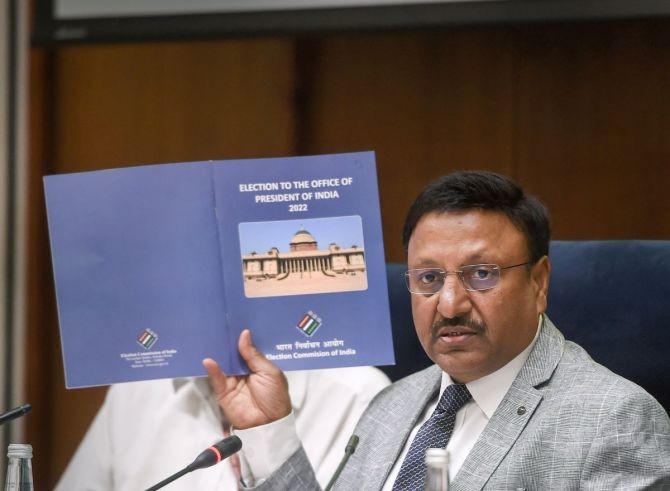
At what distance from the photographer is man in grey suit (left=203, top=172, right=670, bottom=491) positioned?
5.35 feet

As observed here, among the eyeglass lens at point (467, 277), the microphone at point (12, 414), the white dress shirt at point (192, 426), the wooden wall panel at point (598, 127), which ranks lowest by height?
the white dress shirt at point (192, 426)

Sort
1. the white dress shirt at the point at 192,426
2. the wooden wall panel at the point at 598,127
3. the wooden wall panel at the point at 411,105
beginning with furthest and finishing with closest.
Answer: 1. the wooden wall panel at the point at 411,105
2. the wooden wall panel at the point at 598,127
3. the white dress shirt at the point at 192,426

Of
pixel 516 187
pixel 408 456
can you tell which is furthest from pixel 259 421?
pixel 516 187

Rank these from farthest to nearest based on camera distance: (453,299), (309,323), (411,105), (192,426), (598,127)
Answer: (411,105) < (598,127) < (192,426) < (309,323) < (453,299)

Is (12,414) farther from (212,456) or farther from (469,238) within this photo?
(469,238)

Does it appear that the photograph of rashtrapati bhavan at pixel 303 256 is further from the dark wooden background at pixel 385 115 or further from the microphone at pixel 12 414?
the dark wooden background at pixel 385 115

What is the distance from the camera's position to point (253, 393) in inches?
78.7

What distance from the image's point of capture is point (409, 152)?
290 centimetres

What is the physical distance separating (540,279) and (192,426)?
984mm

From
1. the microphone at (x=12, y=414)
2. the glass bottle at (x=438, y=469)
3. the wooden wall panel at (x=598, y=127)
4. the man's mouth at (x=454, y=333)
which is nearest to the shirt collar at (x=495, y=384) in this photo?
the man's mouth at (x=454, y=333)

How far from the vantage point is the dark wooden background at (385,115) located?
2.74 meters

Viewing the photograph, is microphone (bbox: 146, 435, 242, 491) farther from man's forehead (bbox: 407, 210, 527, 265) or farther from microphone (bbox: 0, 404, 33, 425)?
man's forehead (bbox: 407, 210, 527, 265)

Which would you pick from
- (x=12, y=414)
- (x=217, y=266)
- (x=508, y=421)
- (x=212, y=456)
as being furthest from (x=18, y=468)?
(x=508, y=421)

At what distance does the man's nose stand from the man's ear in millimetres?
150
